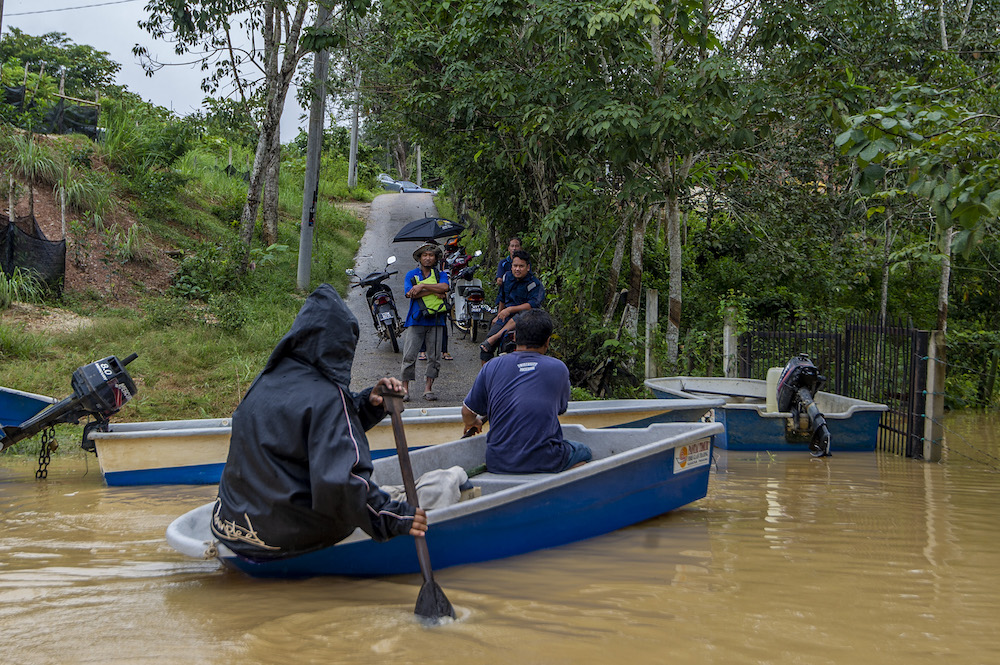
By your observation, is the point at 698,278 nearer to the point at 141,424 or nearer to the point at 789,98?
the point at 789,98

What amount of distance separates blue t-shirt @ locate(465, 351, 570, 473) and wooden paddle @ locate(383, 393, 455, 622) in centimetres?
128

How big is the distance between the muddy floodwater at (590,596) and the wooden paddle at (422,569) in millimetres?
85

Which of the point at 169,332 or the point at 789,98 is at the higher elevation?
the point at 789,98

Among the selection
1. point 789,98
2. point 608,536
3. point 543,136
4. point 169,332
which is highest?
point 789,98

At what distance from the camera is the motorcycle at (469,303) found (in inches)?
528

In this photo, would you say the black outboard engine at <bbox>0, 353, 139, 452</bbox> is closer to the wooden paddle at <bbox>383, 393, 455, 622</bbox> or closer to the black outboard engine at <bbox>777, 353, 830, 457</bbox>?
the wooden paddle at <bbox>383, 393, 455, 622</bbox>

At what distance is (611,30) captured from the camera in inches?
364

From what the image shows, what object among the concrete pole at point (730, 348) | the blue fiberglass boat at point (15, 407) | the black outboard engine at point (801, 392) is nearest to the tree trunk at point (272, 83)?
the blue fiberglass boat at point (15, 407)

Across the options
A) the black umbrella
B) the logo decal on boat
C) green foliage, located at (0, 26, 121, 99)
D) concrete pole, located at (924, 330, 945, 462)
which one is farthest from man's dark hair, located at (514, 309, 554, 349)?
green foliage, located at (0, 26, 121, 99)

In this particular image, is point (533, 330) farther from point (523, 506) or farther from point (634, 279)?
point (634, 279)

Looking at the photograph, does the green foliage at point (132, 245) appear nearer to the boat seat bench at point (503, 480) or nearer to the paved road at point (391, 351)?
the paved road at point (391, 351)

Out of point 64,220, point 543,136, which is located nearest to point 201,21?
point 64,220

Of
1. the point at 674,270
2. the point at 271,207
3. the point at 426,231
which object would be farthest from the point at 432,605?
the point at 271,207

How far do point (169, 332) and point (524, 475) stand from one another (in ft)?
26.9
